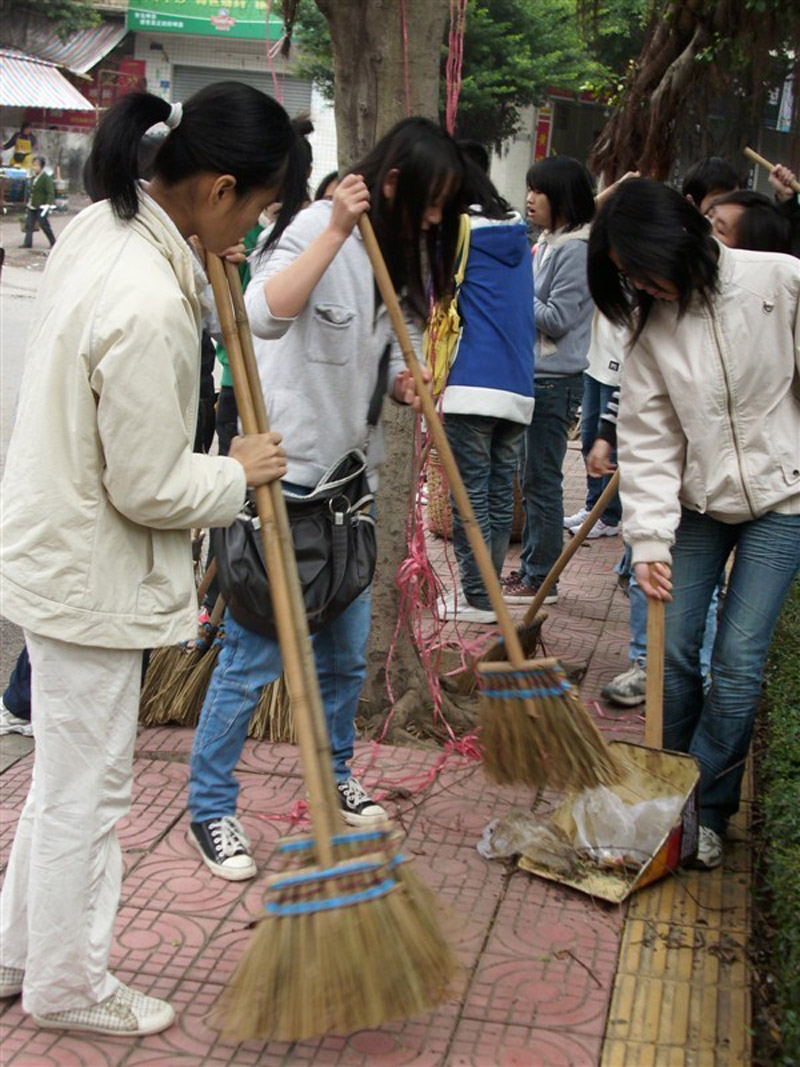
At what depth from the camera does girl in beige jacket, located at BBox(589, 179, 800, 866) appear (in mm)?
3260

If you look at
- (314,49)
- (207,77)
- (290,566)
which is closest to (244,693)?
(290,566)

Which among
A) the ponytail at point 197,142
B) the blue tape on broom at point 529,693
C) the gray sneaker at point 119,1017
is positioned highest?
the ponytail at point 197,142

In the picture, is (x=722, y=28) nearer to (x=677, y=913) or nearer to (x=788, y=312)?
(x=788, y=312)

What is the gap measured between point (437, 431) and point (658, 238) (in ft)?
2.38

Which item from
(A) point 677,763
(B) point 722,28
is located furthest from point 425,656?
(B) point 722,28

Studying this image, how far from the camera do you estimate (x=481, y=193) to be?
12.1 feet


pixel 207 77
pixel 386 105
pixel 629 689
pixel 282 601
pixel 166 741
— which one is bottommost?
pixel 207 77

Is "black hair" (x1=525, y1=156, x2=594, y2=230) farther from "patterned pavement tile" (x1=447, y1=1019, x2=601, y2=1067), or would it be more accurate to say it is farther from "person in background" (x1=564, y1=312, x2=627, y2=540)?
"patterned pavement tile" (x1=447, y1=1019, x2=601, y2=1067)

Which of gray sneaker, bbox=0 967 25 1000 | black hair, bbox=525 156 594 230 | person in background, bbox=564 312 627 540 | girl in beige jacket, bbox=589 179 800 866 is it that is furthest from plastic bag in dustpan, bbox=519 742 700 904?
black hair, bbox=525 156 594 230

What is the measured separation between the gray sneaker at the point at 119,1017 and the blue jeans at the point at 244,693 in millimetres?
725

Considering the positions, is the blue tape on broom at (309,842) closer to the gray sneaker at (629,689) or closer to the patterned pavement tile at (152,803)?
the patterned pavement tile at (152,803)

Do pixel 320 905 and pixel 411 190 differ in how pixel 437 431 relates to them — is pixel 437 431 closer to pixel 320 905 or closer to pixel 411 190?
pixel 411 190

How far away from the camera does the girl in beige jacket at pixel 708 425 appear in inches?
128

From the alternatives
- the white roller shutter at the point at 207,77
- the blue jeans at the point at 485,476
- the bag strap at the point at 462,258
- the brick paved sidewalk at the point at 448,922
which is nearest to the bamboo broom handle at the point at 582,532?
the brick paved sidewalk at the point at 448,922
